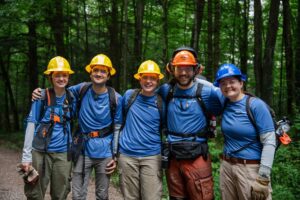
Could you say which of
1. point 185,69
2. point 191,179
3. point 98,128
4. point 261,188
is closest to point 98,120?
point 98,128

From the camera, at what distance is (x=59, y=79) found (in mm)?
5305

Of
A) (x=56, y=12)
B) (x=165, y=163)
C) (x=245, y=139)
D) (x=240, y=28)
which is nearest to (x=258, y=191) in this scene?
(x=245, y=139)

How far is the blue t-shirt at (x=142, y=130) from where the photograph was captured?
5.14 m

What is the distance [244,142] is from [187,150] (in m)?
0.79

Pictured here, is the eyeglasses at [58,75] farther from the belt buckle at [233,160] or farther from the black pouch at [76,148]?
the belt buckle at [233,160]

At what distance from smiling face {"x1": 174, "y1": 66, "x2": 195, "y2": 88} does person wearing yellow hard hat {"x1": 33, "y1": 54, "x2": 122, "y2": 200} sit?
38.3 inches

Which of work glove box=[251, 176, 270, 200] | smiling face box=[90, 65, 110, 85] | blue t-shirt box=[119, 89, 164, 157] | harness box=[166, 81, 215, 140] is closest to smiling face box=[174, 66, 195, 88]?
harness box=[166, 81, 215, 140]

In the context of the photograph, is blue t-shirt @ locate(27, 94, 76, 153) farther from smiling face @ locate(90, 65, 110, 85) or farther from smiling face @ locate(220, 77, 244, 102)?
smiling face @ locate(220, 77, 244, 102)

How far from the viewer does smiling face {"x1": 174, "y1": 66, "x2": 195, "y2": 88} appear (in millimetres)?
4984

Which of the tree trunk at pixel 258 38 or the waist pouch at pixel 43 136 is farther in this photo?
the tree trunk at pixel 258 38

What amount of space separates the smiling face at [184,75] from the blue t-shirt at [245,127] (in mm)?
724

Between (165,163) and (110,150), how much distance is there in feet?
2.77

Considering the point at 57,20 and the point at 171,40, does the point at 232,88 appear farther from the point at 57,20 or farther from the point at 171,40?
the point at 171,40

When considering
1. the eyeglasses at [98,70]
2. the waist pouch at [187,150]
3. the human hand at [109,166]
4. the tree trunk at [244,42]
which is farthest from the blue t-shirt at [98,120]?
the tree trunk at [244,42]
